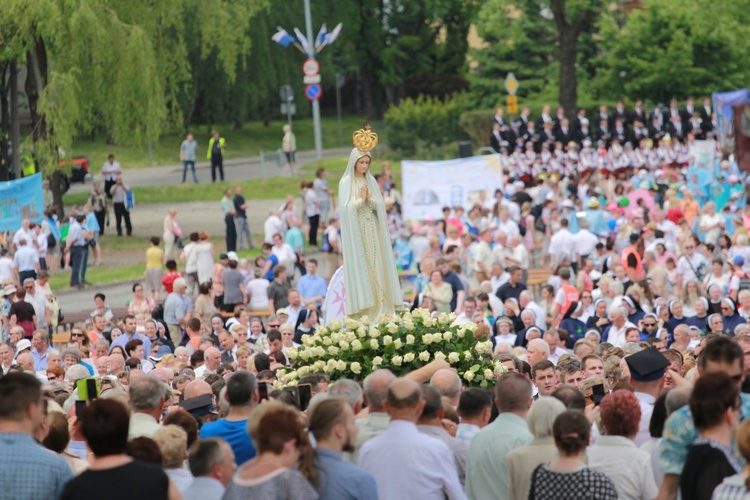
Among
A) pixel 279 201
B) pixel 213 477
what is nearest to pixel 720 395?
pixel 213 477

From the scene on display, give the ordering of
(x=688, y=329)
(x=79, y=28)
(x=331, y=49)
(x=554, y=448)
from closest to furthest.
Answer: (x=554, y=448) → (x=688, y=329) → (x=79, y=28) → (x=331, y=49)

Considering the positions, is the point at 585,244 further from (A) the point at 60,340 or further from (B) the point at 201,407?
(B) the point at 201,407

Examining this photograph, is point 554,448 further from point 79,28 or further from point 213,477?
point 79,28

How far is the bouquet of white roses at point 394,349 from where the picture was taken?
13039 mm

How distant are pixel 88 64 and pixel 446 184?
8.67 m

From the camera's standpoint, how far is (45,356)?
1859 centimetres

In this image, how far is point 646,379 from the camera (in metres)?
9.20

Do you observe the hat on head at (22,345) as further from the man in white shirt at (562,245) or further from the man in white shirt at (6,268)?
the man in white shirt at (562,245)

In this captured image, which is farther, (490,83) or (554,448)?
(490,83)

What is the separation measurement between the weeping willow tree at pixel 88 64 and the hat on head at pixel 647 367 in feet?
79.0

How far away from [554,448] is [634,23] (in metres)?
48.6

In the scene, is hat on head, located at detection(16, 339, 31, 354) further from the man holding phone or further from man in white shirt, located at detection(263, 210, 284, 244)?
man in white shirt, located at detection(263, 210, 284, 244)

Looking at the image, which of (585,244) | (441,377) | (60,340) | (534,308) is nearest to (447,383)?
(441,377)

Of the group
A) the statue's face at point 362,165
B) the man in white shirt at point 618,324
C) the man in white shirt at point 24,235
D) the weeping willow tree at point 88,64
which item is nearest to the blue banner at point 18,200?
the man in white shirt at point 24,235
